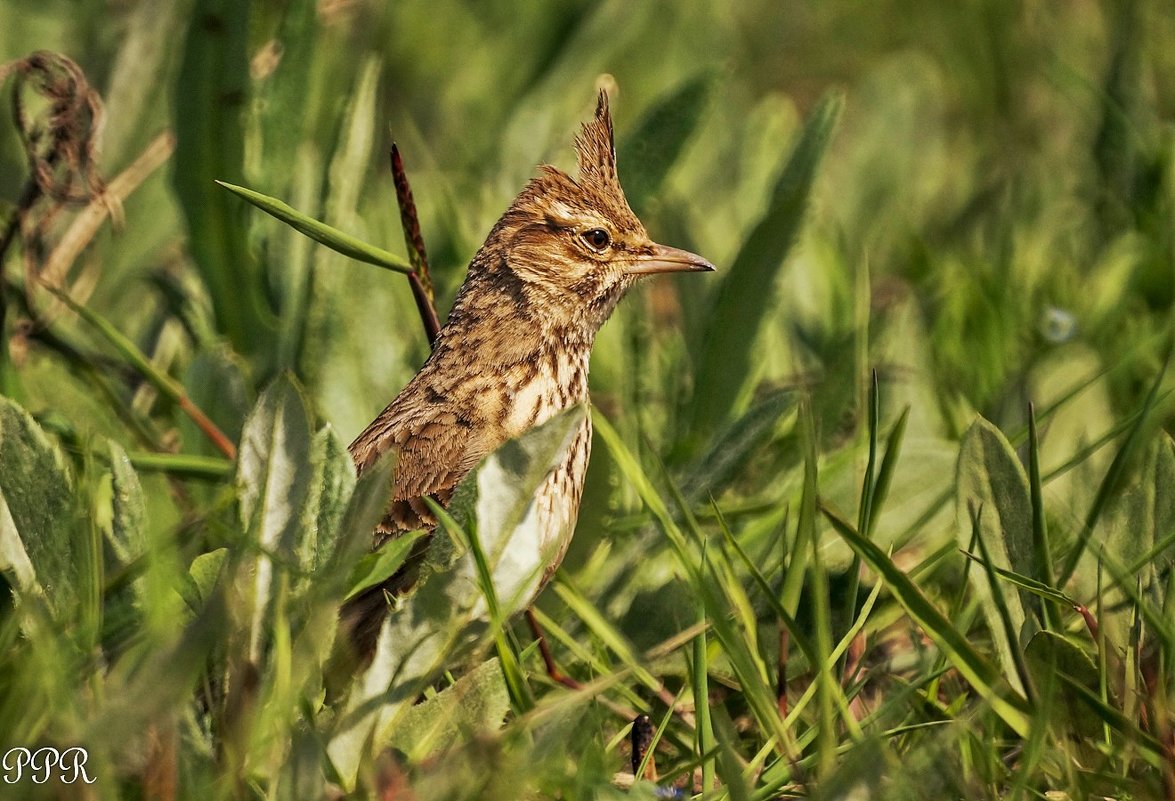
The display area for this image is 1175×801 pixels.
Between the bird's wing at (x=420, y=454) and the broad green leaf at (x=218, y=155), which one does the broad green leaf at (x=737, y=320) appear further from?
the broad green leaf at (x=218, y=155)

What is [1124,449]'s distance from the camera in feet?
8.50

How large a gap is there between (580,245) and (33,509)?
1521 millimetres

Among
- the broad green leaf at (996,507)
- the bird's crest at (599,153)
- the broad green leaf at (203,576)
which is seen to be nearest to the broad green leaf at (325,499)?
the broad green leaf at (203,576)

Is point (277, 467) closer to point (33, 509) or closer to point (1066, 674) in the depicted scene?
point (33, 509)

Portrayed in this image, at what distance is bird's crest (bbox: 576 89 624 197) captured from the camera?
3490mm

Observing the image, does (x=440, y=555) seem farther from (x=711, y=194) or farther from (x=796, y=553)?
(x=711, y=194)

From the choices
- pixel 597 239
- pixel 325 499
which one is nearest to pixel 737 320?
pixel 597 239

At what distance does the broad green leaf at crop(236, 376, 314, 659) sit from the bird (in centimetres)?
36

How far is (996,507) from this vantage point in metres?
2.61

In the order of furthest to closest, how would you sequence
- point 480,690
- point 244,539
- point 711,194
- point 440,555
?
point 711,194, point 440,555, point 480,690, point 244,539

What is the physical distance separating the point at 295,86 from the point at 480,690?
2.05m

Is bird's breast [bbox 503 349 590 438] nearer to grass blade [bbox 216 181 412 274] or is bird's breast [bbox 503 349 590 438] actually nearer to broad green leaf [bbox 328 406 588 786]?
grass blade [bbox 216 181 412 274]

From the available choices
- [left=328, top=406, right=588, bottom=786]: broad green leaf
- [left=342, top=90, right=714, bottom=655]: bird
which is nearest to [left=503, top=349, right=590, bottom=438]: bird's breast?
[left=342, top=90, right=714, bottom=655]: bird

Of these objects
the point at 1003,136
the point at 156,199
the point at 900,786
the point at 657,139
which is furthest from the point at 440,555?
the point at 1003,136
